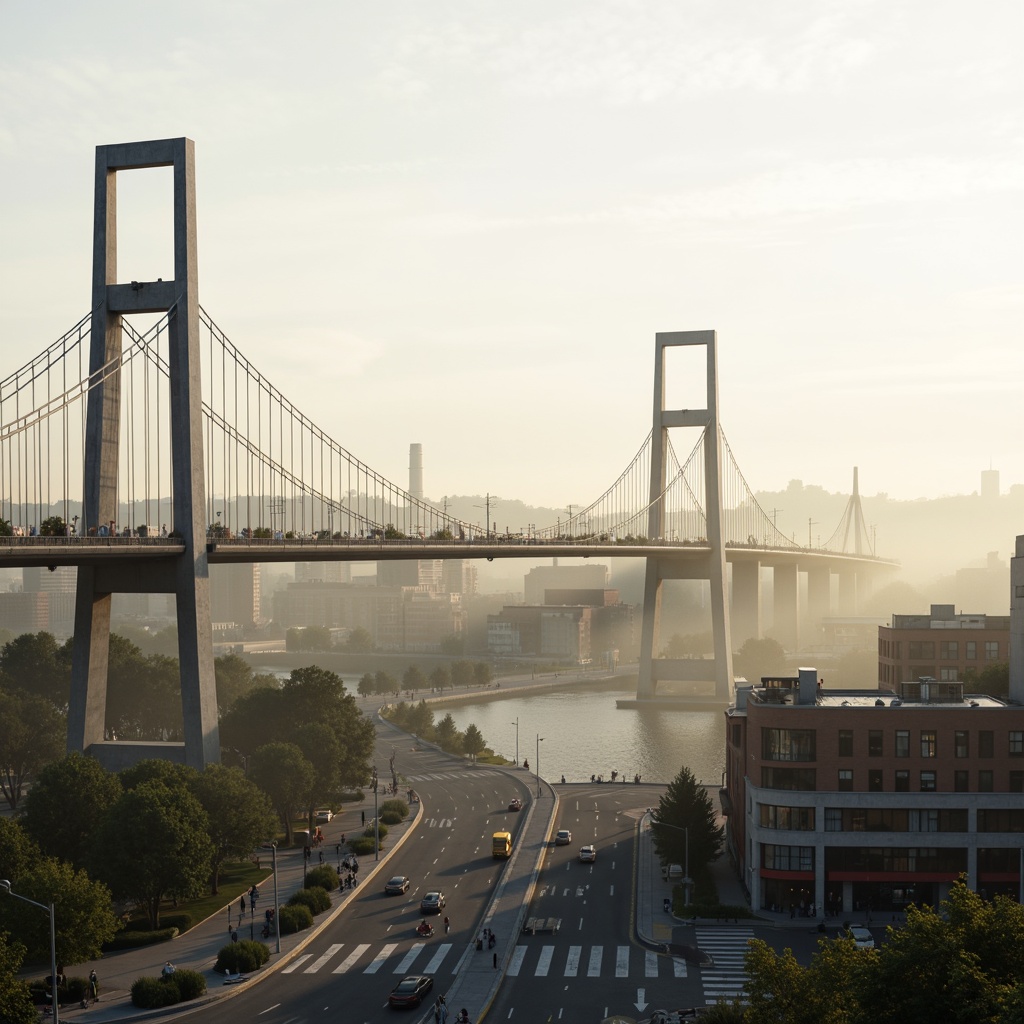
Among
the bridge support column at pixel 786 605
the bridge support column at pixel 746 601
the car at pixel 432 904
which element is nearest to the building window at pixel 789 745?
the car at pixel 432 904

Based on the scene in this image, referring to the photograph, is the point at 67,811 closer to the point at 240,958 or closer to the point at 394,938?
the point at 240,958

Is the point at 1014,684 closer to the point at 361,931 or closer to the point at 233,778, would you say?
the point at 361,931

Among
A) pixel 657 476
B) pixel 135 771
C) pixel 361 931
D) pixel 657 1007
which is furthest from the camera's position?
pixel 657 476

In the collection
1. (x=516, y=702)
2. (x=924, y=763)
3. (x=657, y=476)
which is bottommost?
(x=516, y=702)

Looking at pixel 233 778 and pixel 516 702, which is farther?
pixel 516 702

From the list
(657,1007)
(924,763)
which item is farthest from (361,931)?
(924,763)

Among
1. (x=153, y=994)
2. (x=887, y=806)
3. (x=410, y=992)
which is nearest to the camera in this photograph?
(x=410, y=992)

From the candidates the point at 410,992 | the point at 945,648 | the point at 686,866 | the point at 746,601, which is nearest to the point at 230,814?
the point at 410,992
